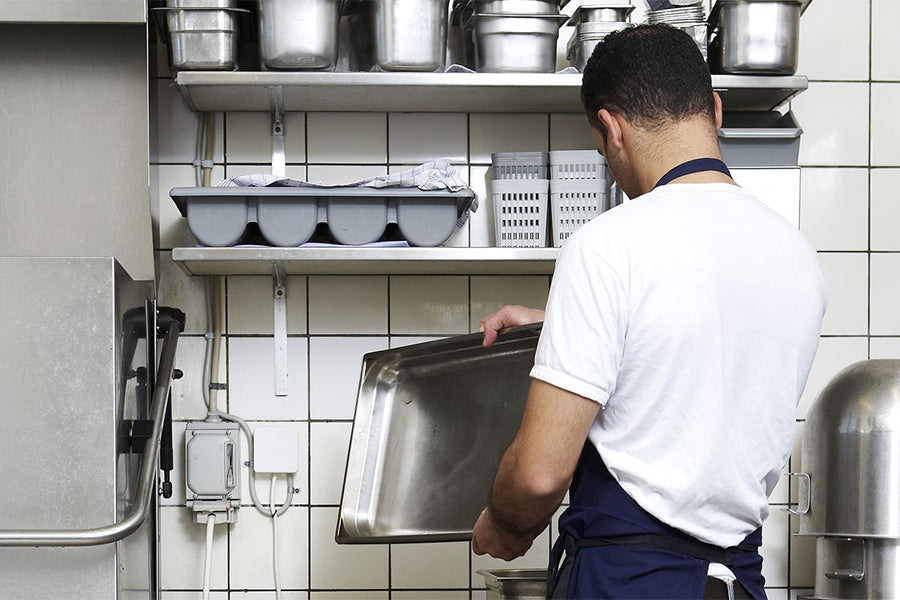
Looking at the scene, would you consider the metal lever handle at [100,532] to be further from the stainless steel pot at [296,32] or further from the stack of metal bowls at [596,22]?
the stack of metal bowls at [596,22]

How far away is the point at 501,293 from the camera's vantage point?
221 cm

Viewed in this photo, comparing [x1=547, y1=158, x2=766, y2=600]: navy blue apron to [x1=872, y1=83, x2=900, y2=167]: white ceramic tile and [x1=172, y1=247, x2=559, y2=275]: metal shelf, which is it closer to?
[x1=172, y1=247, x2=559, y2=275]: metal shelf

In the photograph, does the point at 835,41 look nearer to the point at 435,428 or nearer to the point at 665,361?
the point at 435,428

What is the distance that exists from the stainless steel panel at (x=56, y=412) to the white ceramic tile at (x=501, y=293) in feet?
2.88

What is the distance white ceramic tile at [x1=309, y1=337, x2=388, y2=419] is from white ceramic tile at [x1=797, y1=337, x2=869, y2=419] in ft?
3.21

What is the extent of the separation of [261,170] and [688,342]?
127 cm

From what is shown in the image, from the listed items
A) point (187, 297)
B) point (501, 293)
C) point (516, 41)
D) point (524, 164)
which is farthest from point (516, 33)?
point (187, 297)

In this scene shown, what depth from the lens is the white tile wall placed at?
2156 millimetres

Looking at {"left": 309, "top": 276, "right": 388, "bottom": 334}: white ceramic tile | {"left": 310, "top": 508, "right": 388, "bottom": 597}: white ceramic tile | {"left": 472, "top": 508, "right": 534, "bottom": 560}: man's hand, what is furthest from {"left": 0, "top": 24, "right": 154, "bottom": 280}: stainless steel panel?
{"left": 472, "top": 508, "right": 534, "bottom": 560}: man's hand

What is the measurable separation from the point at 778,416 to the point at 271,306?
48.9 inches

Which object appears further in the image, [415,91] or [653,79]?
[415,91]

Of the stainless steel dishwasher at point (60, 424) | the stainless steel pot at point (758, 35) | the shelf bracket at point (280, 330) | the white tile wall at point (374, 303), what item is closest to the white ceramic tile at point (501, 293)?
the white tile wall at point (374, 303)

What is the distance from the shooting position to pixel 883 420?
5.99 ft

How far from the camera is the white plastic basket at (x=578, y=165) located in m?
1.98
